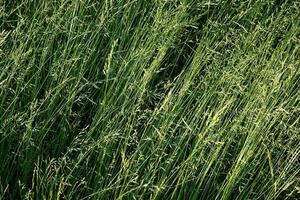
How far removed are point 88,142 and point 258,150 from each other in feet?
2.34

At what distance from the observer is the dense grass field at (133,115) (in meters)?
2.25

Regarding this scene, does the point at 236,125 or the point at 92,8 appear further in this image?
the point at 92,8

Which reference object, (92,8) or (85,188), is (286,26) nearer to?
(92,8)

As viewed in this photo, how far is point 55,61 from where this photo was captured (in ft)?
8.22

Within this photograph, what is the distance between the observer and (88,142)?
2389mm

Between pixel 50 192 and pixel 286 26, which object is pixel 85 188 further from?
pixel 286 26

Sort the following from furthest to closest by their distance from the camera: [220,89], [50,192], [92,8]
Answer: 1. [92,8]
2. [220,89]
3. [50,192]

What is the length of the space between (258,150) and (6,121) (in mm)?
1045

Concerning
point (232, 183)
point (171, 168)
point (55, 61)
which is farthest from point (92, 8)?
point (232, 183)

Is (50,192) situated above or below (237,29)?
below

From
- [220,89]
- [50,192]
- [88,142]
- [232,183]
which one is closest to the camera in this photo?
[50,192]

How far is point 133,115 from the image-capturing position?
8.21ft

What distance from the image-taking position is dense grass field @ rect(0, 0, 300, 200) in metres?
2.25

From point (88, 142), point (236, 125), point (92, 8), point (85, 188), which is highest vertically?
point (92, 8)
